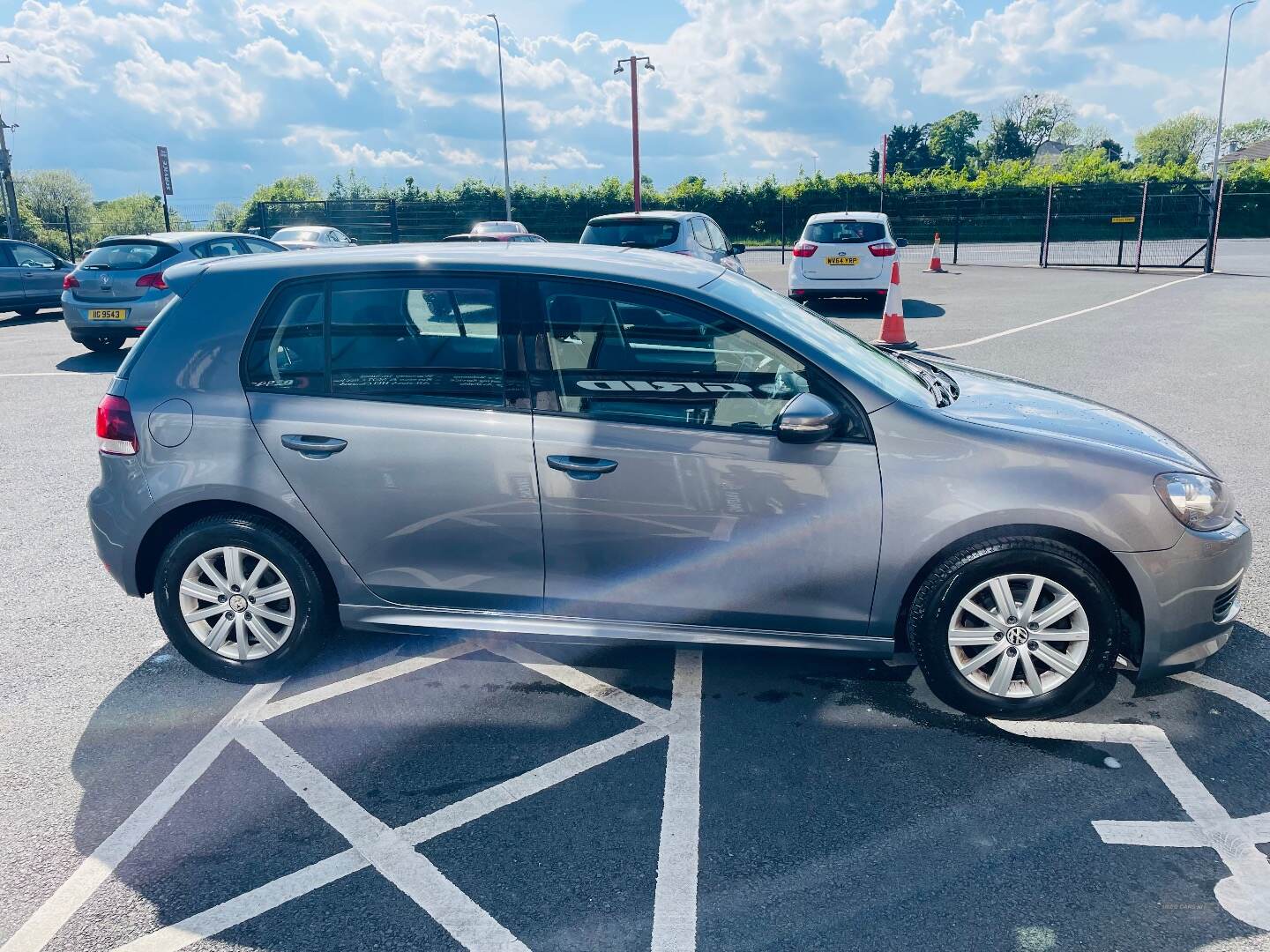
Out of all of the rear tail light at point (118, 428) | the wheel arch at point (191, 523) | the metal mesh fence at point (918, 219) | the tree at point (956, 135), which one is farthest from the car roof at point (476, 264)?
the tree at point (956, 135)

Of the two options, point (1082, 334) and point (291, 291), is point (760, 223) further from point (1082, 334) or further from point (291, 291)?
point (291, 291)

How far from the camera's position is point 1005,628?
3508 millimetres

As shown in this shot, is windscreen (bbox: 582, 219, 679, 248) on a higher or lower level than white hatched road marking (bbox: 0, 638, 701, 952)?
higher

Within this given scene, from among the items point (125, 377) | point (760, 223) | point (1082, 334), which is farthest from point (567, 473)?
point (760, 223)

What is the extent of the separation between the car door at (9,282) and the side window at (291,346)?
1651 centimetres

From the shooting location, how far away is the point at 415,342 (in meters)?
3.79

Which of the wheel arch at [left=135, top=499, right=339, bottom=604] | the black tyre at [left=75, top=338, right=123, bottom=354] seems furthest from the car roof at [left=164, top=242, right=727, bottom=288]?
the black tyre at [left=75, top=338, right=123, bottom=354]

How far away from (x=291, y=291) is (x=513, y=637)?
1.72 metres

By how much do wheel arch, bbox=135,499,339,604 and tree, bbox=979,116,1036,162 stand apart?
99564mm

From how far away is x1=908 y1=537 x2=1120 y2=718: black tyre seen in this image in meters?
3.43

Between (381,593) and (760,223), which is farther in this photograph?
(760,223)

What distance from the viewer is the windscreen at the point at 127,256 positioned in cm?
1263

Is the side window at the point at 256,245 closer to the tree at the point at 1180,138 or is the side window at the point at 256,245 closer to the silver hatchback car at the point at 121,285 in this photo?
the silver hatchback car at the point at 121,285

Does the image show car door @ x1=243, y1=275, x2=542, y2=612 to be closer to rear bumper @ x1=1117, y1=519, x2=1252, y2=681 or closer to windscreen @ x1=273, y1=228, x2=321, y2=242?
rear bumper @ x1=1117, y1=519, x2=1252, y2=681
